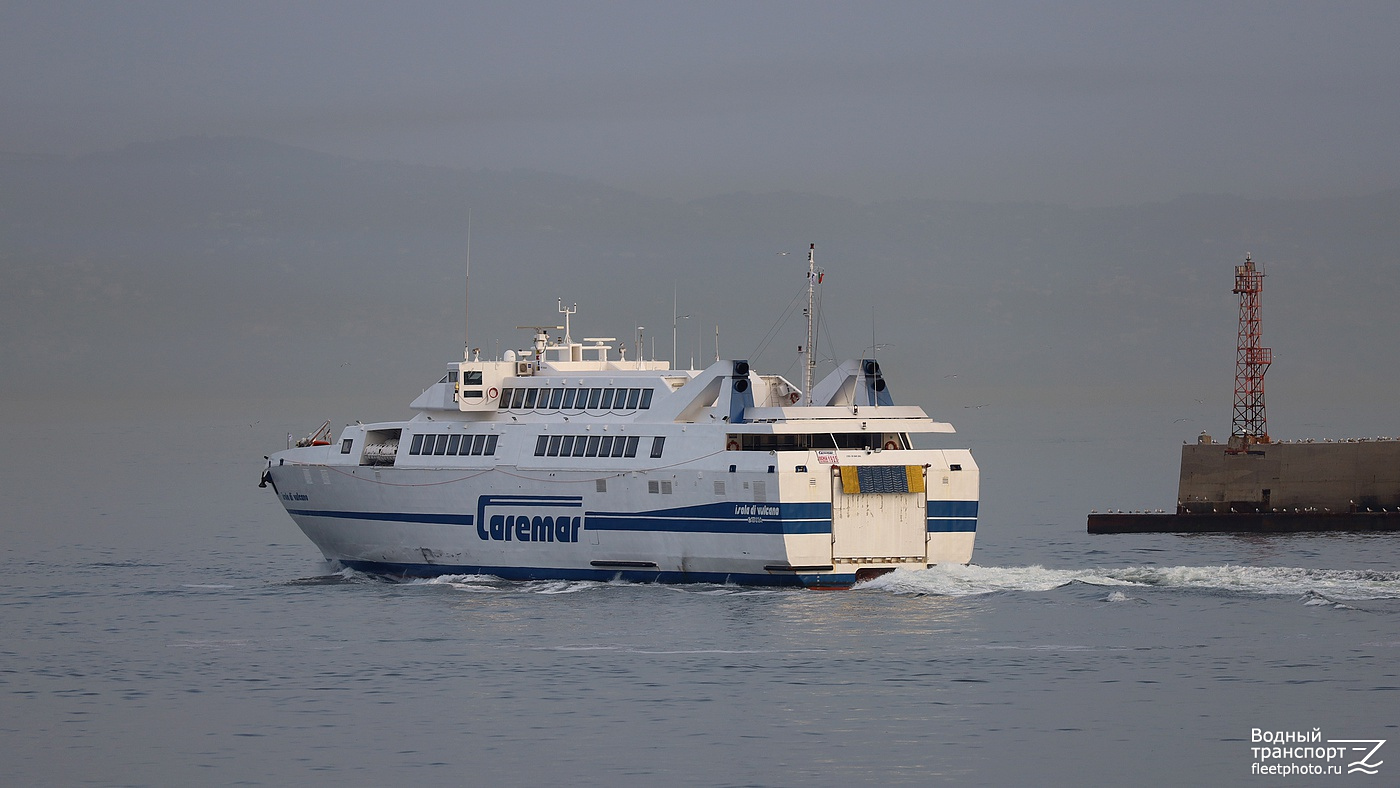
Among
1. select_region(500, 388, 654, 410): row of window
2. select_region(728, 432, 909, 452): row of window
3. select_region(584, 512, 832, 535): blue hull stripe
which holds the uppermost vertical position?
select_region(500, 388, 654, 410): row of window

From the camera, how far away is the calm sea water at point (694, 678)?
1152 inches

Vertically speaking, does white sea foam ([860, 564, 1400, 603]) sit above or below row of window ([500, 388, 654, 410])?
below

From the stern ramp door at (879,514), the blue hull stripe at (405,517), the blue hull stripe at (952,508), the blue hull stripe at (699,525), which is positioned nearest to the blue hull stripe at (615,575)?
the stern ramp door at (879,514)

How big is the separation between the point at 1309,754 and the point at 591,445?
20.8 meters

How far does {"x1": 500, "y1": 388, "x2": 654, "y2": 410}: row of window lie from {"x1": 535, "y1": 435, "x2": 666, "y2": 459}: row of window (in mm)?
1236

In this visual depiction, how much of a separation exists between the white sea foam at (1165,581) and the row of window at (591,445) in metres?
6.27

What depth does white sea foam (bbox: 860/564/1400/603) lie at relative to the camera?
Answer: 139 ft

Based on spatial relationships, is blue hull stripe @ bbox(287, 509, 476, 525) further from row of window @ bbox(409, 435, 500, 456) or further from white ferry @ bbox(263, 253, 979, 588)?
row of window @ bbox(409, 435, 500, 456)

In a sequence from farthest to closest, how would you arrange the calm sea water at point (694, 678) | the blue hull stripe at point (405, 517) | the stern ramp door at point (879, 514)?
the blue hull stripe at point (405, 517)
the stern ramp door at point (879, 514)
the calm sea water at point (694, 678)

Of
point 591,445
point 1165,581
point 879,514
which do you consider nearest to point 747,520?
point 879,514

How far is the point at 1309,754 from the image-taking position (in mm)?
29344

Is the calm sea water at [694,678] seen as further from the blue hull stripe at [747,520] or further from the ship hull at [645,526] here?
the blue hull stripe at [747,520]

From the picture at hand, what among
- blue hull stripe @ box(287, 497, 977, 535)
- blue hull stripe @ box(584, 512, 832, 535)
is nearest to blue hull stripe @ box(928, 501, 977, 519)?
blue hull stripe @ box(287, 497, 977, 535)

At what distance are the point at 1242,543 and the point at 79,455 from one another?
4793 inches
